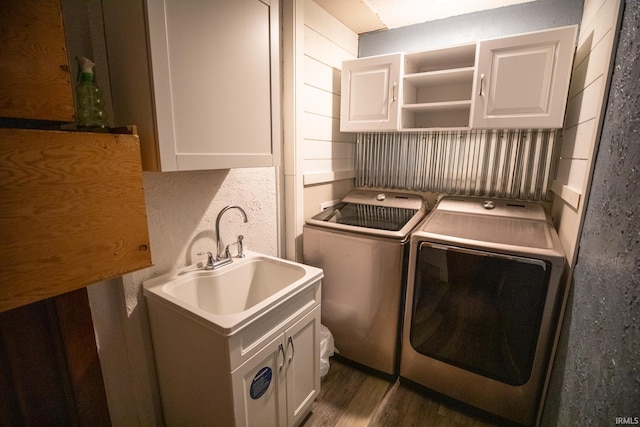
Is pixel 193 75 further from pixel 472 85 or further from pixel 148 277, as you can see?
pixel 472 85

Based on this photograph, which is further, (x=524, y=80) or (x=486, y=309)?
(x=524, y=80)

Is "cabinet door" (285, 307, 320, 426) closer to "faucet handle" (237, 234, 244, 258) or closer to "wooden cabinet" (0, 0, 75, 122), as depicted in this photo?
"faucet handle" (237, 234, 244, 258)

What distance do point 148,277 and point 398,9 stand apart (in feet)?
7.34

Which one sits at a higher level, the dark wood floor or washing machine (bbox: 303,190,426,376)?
washing machine (bbox: 303,190,426,376)

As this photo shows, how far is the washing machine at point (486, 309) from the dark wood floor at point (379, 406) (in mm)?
87

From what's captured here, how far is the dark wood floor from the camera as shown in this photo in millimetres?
1590

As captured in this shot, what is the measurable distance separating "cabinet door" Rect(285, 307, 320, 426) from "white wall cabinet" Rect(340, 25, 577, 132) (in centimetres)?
143

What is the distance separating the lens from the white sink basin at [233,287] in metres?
1.10

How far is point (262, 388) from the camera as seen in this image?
3.88 ft

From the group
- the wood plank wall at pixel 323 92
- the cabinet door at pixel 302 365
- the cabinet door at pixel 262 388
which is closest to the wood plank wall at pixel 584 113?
the cabinet door at pixel 302 365

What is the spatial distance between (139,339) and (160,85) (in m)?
1.06

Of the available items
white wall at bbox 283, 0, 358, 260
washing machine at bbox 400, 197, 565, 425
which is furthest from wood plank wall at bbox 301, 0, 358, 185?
washing machine at bbox 400, 197, 565, 425

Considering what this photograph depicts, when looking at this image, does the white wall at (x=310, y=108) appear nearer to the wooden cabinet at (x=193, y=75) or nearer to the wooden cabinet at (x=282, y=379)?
the wooden cabinet at (x=193, y=75)

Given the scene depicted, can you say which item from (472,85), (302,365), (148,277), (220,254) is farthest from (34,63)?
(472,85)
